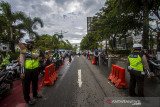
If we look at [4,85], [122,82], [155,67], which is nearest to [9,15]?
[4,85]

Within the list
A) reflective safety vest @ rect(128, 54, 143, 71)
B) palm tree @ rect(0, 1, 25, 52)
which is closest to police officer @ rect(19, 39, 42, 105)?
reflective safety vest @ rect(128, 54, 143, 71)

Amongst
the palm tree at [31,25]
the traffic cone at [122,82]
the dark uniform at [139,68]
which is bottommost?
the traffic cone at [122,82]

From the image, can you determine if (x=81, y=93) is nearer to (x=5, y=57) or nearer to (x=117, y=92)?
(x=117, y=92)

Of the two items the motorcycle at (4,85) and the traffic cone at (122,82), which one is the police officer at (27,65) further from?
the traffic cone at (122,82)

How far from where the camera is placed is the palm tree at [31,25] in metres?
17.2

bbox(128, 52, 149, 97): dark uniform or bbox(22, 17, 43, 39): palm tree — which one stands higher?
bbox(22, 17, 43, 39): palm tree

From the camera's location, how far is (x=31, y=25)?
18.6 m

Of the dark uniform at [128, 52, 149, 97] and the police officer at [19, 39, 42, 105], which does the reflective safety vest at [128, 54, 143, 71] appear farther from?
the police officer at [19, 39, 42, 105]

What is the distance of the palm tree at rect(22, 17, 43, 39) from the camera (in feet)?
56.6

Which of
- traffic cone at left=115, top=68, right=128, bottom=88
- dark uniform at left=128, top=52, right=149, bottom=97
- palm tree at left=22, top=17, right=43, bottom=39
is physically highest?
palm tree at left=22, top=17, right=43, bottom=39

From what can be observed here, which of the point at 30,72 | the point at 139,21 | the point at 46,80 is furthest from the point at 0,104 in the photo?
the point at 139,21

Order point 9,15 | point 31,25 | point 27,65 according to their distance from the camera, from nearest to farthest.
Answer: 1. point 27,65
2. point 9,15
3. point 31,25

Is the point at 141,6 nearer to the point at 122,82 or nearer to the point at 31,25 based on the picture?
the point at 122,82

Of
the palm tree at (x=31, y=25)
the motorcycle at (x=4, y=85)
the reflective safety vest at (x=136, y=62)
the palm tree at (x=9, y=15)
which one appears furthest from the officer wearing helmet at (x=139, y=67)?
the palm tree at (x=31, y=25)
